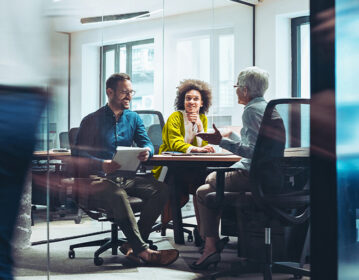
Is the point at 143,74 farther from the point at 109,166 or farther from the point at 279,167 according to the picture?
the point at 279,167

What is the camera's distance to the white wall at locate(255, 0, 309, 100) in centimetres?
650

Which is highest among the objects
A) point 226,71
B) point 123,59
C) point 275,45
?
point 275,45

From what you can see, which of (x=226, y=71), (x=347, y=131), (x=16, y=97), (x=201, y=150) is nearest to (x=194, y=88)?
(x=201, y=150)

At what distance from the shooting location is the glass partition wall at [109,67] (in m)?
1.91

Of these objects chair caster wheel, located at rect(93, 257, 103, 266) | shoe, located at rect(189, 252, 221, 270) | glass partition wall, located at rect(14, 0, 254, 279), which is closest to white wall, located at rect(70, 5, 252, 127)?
glass partition wall, located at rect(14, 0, 254, 279)

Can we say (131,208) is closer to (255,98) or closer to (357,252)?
(255,98)

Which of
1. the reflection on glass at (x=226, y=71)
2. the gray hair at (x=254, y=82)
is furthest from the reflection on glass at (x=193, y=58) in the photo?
the gray hair at (x=254, y=82)

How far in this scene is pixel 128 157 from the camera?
3.17 meters

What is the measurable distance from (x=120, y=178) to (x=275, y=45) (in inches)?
148

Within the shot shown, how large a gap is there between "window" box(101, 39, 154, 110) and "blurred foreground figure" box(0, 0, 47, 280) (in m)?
2.74

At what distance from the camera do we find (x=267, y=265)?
271cm

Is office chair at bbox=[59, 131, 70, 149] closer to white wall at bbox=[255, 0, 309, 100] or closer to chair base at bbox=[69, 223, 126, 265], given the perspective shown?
chair base at bbox=[69, 223, 126, 265]

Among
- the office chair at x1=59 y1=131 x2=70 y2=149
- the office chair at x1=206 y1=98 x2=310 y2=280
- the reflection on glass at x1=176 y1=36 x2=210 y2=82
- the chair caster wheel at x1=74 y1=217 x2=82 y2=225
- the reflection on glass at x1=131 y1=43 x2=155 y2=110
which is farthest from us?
the reflection on glass at x1=176 y1=36 x2=210 y2=82

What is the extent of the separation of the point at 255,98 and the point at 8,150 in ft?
5.98
